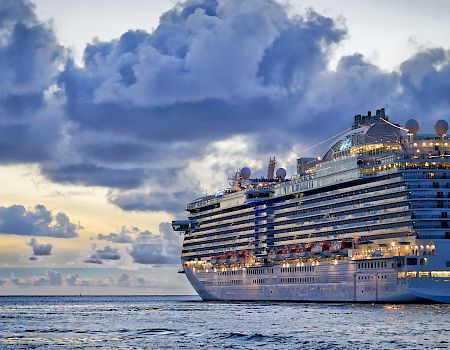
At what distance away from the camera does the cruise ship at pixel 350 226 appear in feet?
415

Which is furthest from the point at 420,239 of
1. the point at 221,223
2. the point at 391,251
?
the point at 221,223

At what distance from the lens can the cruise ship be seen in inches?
4975

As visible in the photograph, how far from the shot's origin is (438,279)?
403 ft

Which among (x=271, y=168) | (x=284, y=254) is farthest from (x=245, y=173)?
(x=284, y=254)

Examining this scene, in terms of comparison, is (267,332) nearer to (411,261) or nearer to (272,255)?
(411,261)

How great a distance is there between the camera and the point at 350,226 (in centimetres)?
14338

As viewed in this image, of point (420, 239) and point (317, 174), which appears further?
point (317, 174)

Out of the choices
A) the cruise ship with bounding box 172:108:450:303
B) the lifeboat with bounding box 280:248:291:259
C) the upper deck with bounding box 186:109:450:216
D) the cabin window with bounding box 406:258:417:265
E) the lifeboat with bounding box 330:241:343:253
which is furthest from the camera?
the lifeboat with bounding box 280:248:291:259

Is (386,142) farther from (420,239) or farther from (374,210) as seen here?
(420,239)

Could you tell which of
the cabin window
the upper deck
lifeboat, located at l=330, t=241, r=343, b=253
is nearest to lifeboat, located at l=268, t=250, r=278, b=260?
the upper deck

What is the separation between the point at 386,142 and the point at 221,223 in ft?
181

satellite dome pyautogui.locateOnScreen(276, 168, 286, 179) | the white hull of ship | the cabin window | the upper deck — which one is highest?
satellite dome pyautogui.locateOnScreen(276, 168, 286, 179)

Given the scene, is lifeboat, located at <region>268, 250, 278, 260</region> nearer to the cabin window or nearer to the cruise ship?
the cruise ship

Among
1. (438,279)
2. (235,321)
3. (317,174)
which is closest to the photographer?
(235,321)
